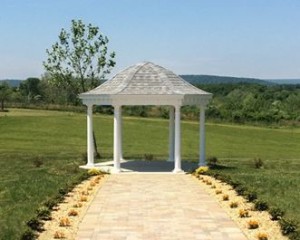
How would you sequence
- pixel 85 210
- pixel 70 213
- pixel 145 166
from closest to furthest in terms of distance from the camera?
pixel 70 213 → pixel 85 210 → pixel 145 166

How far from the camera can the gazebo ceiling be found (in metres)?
24.3

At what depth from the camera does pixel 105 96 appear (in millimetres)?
25047

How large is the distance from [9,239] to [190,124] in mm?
46030

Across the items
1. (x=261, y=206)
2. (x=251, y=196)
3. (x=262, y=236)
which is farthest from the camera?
(x=251, y=196)

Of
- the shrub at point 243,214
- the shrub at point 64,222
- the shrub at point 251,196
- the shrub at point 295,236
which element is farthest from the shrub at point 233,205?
the shrub at point 64,222

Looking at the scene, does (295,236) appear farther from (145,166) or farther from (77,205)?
(145,166)

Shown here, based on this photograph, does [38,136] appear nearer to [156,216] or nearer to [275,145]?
[275,145]

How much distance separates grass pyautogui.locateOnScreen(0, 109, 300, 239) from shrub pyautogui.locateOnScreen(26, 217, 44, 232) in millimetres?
225

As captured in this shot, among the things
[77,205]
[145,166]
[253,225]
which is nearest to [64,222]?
[77,205]

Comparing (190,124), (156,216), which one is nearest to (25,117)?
(190,124)

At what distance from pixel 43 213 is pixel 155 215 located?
8.85 feet

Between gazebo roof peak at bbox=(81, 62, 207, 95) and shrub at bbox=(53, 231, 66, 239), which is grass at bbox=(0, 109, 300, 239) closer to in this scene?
shrub at bbox=(53, 231, 66, 239)

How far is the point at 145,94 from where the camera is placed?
2420 centimetres

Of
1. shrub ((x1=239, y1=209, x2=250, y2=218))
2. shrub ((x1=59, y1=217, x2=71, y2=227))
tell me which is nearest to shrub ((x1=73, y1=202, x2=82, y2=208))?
shrub ((x1=59, y1=217, x2=71, y2=227))
